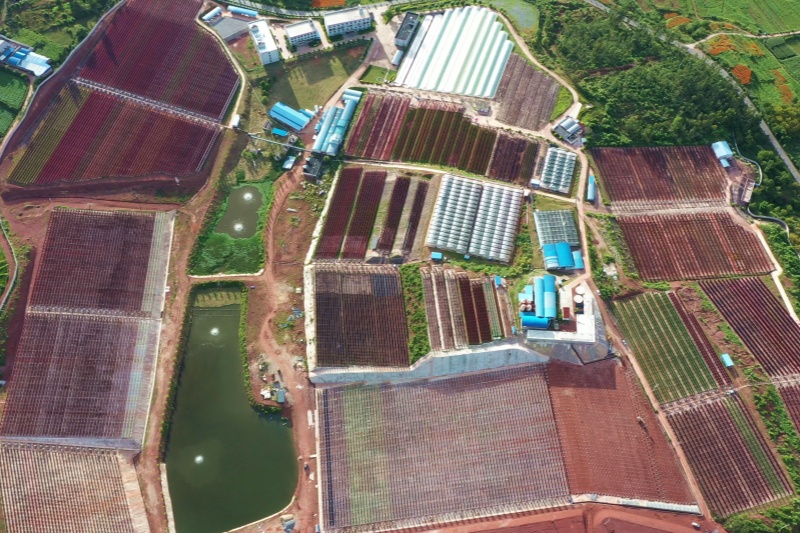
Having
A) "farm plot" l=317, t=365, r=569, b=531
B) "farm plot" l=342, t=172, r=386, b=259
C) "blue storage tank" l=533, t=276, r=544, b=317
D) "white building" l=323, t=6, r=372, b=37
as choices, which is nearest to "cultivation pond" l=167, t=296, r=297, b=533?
"farm plot" l=317, t=365, r=569, b=531

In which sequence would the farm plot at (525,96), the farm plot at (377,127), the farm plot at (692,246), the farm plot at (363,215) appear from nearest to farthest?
the farm plot at (692,246)
the farm plot at (363,215)
the farm plot at (377,127)
the farm plot at (525,96)

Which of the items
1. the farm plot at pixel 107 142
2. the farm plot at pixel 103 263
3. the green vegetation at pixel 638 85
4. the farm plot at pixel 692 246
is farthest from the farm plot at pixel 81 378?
the green vegetation at pixel 638 85

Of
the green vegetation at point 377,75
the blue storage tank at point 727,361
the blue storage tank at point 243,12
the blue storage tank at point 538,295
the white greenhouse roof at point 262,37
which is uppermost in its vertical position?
the blue storage tank at point 243,12

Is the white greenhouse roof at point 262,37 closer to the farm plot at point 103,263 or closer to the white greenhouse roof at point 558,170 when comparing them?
the farm plot at point 103,263

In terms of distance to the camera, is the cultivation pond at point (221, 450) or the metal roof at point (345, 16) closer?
the cultivation pond at point (221, 450)

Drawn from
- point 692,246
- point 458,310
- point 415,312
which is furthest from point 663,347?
point 415,312

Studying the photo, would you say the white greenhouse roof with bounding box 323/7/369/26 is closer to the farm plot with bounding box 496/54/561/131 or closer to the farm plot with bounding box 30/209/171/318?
the farm plot with bounding box 496/54/561/131
